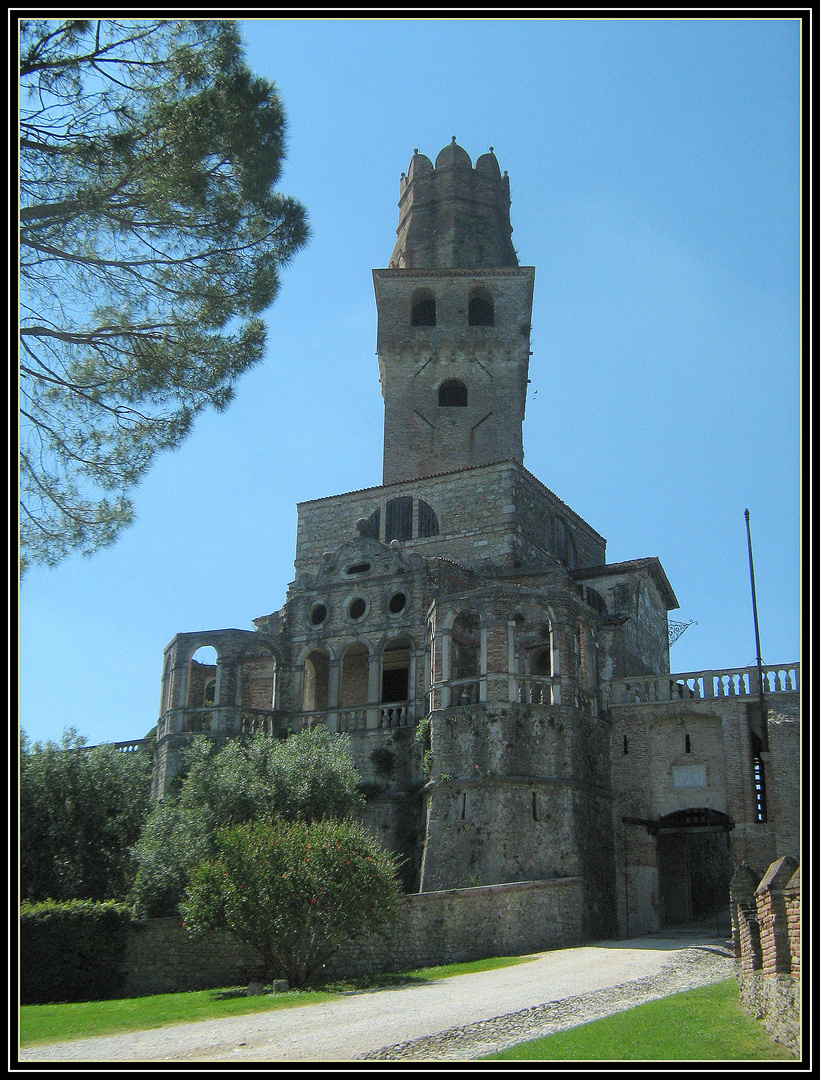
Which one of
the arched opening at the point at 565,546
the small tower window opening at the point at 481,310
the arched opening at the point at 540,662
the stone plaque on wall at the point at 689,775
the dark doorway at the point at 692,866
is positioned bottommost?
the dark doorway at the point at 692,866

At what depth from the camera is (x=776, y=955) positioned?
1180cm

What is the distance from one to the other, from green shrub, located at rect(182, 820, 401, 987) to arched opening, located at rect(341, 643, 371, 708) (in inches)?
505

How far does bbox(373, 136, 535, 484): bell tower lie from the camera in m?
40.3

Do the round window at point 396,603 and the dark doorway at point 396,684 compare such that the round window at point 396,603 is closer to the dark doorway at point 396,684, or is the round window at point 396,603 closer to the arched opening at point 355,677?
the arched opening at point 355,677

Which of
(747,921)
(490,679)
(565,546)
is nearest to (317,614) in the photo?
(490,679)

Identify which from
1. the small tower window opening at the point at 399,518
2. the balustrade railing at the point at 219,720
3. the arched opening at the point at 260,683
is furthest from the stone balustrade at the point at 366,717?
the small tower window opening at the point at 399,518

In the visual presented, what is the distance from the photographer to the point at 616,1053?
1123 cm

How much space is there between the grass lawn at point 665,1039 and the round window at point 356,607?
59.9 feet

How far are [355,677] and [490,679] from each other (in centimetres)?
812

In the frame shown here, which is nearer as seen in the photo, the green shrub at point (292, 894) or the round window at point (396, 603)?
the green shrub at point (292, 894)

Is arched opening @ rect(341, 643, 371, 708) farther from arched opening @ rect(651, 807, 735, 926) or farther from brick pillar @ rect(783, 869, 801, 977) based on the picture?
brick pillar @ rect(783, 869, 801, 977)

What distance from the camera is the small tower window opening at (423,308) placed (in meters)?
42.5
